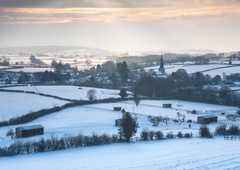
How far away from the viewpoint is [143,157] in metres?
26.7

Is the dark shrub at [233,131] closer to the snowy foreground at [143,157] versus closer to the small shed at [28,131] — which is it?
the snowy foreground at [143,157]

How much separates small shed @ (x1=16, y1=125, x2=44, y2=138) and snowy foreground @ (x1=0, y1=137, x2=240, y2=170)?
23.9 feet

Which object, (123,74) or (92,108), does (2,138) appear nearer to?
(92,108)

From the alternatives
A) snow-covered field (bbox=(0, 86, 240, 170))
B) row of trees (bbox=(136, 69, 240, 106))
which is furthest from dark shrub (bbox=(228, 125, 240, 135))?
row of trees (bbox=(136, 69, 240, 106))

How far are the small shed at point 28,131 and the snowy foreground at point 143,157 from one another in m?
7.27

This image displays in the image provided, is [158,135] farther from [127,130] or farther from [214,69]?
[214,69]

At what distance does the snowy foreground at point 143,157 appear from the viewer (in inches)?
952

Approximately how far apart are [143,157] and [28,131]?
13.8 metres

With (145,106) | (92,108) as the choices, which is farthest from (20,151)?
(145,106)

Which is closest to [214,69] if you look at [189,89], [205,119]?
[189,89]

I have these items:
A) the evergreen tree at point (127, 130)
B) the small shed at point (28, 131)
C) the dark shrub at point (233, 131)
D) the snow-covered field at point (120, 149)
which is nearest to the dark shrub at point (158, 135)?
the snow-covered field at point (120, 149)

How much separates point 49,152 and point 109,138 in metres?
5.27

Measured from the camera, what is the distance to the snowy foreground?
24.2 meters

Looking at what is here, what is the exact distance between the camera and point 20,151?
29641 millimetres
